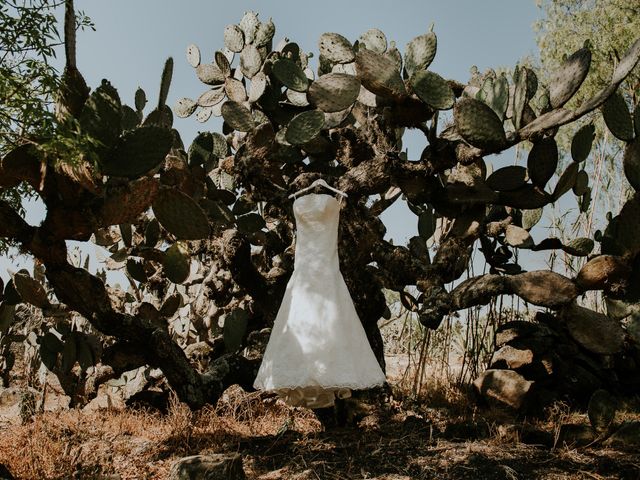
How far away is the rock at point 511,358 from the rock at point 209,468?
7.40 feet

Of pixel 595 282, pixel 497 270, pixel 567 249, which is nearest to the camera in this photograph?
pixel 595 282

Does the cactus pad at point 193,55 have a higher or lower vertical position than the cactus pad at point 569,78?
higher

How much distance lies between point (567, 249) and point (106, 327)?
3255 mm

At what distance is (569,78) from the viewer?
10.1 feet

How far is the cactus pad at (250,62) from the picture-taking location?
4.32 metres

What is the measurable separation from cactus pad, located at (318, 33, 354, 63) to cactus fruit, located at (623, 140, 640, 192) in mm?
1688

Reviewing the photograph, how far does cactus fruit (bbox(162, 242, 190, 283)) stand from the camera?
393 centimetres

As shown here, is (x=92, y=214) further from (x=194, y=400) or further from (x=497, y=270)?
(x=497, y=270)

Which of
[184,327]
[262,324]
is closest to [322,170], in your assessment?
[262,324]

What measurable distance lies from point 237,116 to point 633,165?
2.31 metres

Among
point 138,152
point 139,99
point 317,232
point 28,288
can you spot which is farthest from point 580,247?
point 28,288

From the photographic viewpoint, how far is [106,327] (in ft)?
11.7

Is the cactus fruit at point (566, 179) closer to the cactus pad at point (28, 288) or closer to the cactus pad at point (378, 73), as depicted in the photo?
the cactus pad at point (378, 73)

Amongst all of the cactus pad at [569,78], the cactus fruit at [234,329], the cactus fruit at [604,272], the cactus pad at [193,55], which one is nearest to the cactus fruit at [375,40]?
the cactus pad at [569,78]
